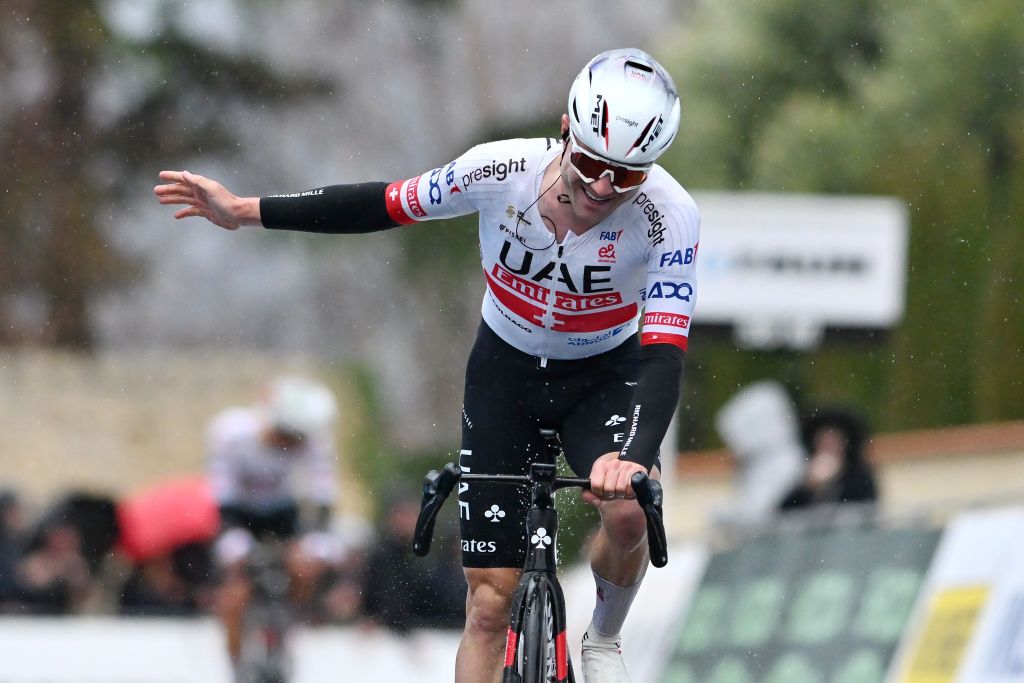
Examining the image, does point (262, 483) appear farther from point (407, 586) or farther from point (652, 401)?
point (652, 401)

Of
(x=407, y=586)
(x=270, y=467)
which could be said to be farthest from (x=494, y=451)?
(x=407, y=586)

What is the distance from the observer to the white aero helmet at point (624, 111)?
6176mm

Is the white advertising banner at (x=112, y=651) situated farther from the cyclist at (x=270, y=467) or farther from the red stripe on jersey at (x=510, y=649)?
the red stripe on jersey at (x=510, y=649)

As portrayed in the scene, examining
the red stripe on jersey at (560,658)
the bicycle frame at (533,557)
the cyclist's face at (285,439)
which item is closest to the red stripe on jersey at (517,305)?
the bicycle frame at (533,557)

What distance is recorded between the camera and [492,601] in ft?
22.5

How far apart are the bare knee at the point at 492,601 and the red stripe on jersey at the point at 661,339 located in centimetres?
109

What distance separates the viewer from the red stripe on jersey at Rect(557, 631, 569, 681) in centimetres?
641

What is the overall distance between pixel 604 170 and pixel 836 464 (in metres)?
6.22

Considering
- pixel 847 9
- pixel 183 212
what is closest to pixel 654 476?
pixel 183 212

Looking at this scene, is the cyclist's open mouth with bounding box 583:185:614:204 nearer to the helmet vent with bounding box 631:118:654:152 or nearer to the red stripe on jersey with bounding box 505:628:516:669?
the helmet vent with bounding box 631:118:654:152

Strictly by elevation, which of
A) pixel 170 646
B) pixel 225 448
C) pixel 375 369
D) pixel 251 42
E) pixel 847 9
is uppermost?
pixel 251 42

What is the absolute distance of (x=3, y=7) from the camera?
33281mm

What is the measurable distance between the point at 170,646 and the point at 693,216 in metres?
7.35

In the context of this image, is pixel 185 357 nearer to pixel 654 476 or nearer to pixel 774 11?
pixel 774 11
